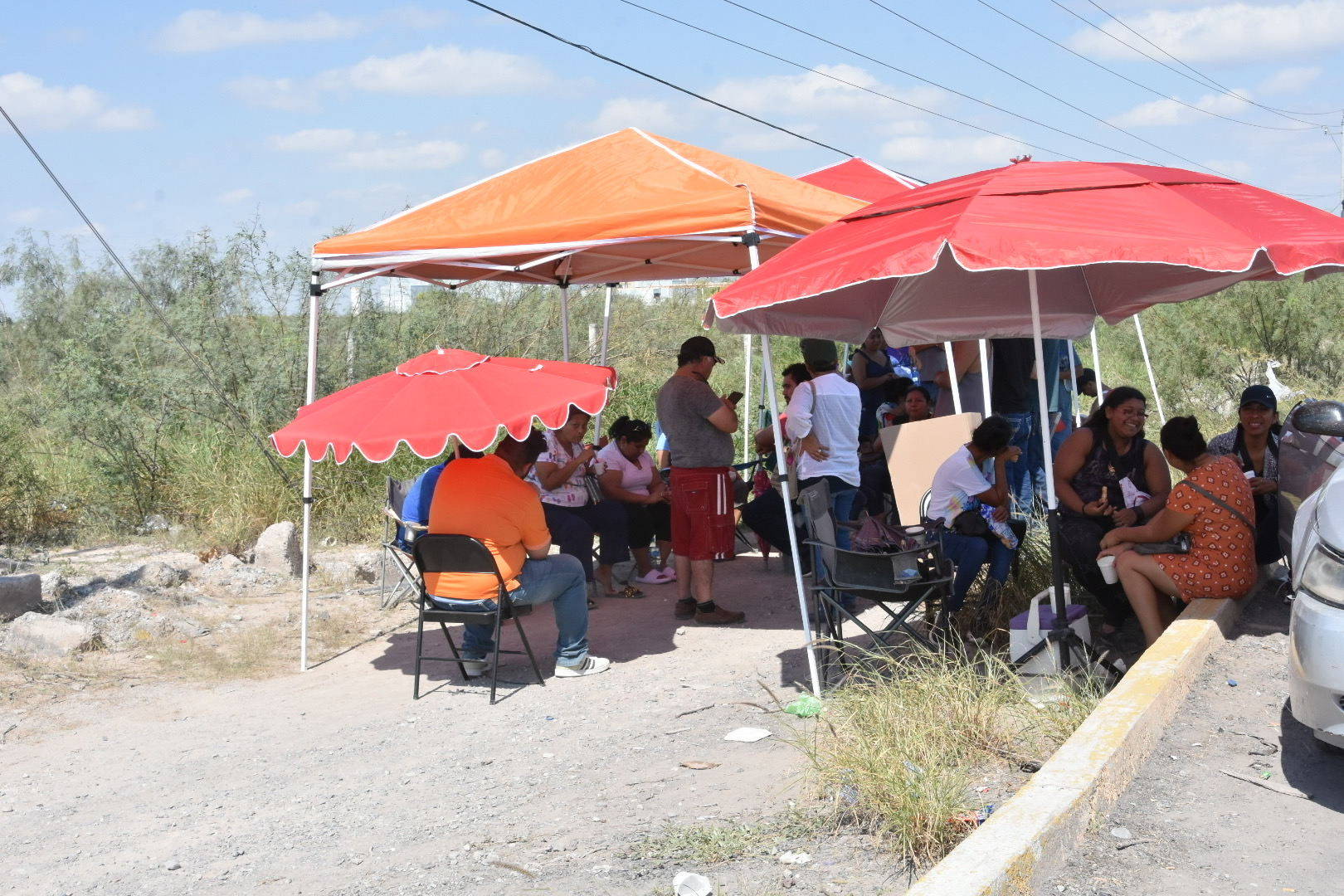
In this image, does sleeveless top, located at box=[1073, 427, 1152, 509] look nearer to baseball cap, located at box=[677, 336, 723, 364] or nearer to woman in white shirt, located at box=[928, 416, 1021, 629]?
woman in white shirt, located at box=[928, 416, 1021, 629]

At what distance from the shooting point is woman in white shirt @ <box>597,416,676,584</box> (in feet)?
28.8

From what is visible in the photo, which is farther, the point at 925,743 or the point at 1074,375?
the point at 1074,375

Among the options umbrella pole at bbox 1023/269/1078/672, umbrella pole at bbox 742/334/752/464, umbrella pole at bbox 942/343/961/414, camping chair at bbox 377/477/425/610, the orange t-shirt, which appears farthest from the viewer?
umbrella pole at bbox 742/334/752/464

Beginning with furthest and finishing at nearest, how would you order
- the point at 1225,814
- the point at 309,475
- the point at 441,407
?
the point at 309,475, the point at 441,407, the point at 1225,814

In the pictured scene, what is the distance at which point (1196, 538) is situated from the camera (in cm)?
579

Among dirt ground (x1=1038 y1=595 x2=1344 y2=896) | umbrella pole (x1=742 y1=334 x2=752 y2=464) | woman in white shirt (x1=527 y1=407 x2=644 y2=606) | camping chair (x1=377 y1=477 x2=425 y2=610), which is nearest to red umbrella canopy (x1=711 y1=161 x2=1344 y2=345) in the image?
dirt ground (x1=1038 y1=595 x2=1344 y2=896)

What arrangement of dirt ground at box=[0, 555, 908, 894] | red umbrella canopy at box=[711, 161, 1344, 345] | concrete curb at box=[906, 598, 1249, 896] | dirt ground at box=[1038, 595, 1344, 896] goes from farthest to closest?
red umbrella canopy at box=[711, 161, 1344, 345], dirt ground at box=[0, 555, 908, 894], dirt ground at box=[1038, 595, 1344, 896], concrete curb at box=[906, 598, 1249, 896]

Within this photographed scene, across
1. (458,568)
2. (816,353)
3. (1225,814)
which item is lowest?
(1225,814)

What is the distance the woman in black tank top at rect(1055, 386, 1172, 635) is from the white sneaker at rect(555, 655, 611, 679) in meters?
2.57

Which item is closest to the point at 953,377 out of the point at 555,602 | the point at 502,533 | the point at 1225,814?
the point at 555,602

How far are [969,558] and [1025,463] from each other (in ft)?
11.0

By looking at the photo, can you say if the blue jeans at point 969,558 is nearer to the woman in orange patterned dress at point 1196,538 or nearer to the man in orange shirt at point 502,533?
the woman in orange patterned dress at point 1196,538

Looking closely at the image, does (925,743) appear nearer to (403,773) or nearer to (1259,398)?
(403,773)

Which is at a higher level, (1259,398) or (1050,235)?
(1050,235)
